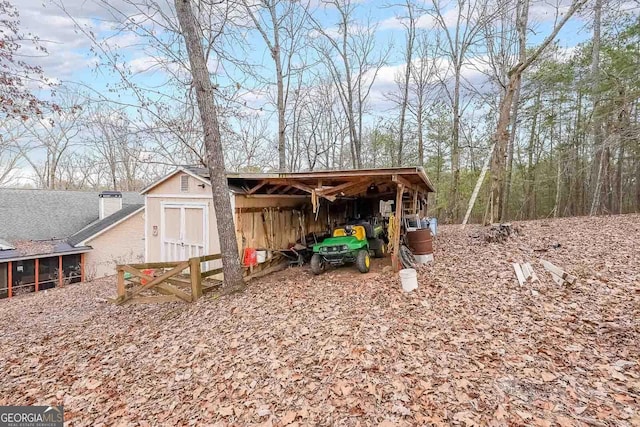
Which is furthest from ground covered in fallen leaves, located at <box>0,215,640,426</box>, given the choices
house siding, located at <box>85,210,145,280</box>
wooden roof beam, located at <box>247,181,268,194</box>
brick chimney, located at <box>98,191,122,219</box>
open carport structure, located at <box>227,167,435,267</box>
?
brick chimney, located at <box>98,191,122,219</box>

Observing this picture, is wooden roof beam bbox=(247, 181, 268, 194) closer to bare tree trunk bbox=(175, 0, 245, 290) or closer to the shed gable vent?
bare tree trunk bbox=(175, 0, 245, 290)

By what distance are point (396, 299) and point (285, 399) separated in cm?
263

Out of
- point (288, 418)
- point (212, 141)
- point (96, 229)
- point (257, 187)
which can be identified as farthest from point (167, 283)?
point (96, 229)

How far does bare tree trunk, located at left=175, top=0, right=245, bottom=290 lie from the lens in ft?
19.4

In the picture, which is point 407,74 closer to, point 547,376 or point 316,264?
point 316,264

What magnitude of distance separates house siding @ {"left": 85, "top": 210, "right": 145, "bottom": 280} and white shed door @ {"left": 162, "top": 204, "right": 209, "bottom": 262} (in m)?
7.31

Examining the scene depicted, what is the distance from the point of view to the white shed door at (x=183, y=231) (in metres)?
8.23

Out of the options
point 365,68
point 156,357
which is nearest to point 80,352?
point 156,357

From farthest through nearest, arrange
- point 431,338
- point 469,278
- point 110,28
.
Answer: point 110,28, point 469,278, point 431,338

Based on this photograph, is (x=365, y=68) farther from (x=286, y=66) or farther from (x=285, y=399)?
(x=285, y=399)

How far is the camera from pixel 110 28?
6.46 meters

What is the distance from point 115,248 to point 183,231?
28.9 feet

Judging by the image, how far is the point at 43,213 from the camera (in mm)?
16391

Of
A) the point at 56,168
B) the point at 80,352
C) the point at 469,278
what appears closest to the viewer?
the point at 80,352
